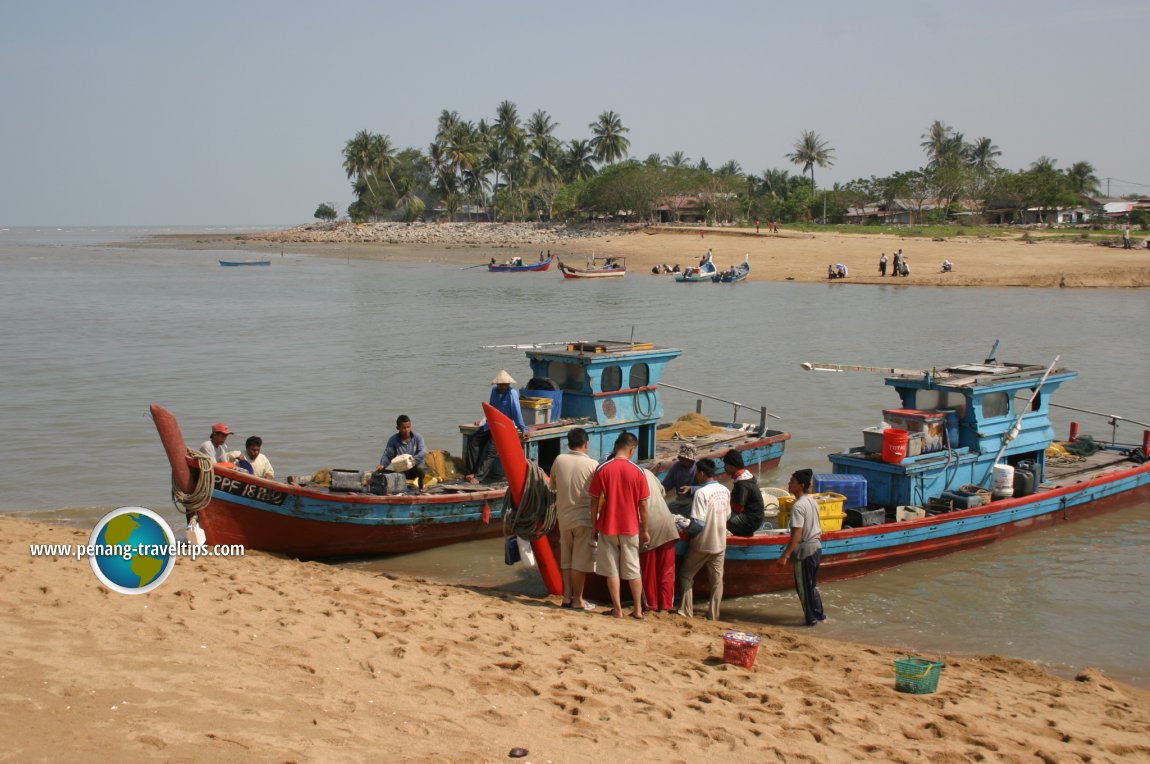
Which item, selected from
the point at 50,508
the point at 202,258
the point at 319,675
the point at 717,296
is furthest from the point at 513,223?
the point at 319,675

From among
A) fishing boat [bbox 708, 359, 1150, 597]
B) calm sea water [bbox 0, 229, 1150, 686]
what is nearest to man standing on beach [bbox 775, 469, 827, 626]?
calm sea water [bbox 0, 229, 1150, 686]

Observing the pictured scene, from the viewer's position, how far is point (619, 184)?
311ft

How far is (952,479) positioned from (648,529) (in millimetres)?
5714

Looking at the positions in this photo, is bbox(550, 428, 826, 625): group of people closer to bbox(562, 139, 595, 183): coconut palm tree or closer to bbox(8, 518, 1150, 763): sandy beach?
bbox(8, 518, 1150, 763): sandy beach

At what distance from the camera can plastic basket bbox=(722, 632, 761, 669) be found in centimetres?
826

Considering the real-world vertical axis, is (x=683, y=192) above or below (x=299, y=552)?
above

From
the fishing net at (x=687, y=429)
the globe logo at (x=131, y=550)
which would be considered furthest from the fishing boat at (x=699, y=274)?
the globe logo at (x=131, y=550)

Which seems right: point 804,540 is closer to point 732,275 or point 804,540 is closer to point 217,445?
point 217,445

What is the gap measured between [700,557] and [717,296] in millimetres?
42373

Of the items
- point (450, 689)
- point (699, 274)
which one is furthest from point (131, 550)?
point (699, 274)

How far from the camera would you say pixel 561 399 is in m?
14.7

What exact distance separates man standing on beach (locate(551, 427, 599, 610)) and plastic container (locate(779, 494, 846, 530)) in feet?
10.2

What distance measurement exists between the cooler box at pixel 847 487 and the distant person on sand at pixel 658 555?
312 centimetres

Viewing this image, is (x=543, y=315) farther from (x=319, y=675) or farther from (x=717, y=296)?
(x=319, y=675)
